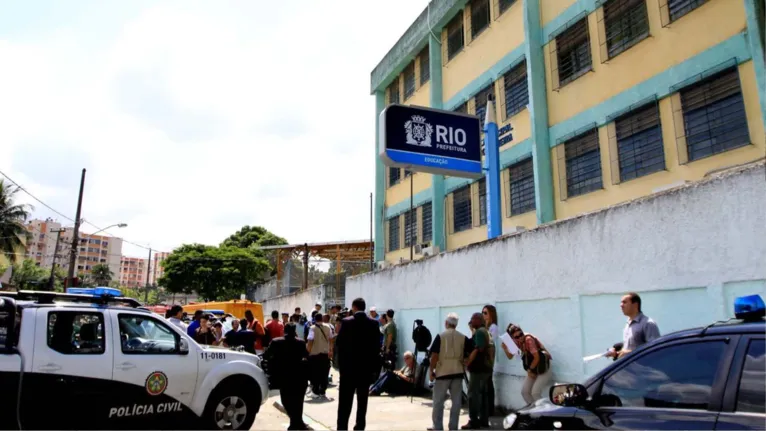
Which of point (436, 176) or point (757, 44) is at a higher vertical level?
point (436, 176)

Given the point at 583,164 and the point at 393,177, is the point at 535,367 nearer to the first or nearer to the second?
the point at 583,164

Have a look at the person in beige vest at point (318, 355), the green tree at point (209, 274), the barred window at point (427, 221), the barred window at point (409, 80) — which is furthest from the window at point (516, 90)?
the green tree at point (209, 274)

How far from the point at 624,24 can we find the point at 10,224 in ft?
161

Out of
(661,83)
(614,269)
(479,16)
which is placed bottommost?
(614,269)

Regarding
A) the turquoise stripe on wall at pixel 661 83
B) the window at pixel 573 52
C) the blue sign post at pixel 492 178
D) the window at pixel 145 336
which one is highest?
the window at pixel 573 52

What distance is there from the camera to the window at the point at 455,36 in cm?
1781

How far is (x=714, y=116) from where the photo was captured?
9453 mm

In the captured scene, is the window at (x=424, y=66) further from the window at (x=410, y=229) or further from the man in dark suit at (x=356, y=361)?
the man in dark suit at (x=356, y=361)

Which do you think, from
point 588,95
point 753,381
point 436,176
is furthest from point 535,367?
point 436,176

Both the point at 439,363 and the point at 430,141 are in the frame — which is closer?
the point at 439,363

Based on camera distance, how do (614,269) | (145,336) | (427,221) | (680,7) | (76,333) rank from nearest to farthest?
(76,333)
(145,336)
(614,269)
(680,7)
(427,221)

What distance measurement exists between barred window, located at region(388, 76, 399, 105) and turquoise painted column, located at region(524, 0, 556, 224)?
936cm

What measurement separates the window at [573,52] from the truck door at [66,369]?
11341 millimetres

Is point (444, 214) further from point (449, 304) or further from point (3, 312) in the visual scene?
point (3, 312)
